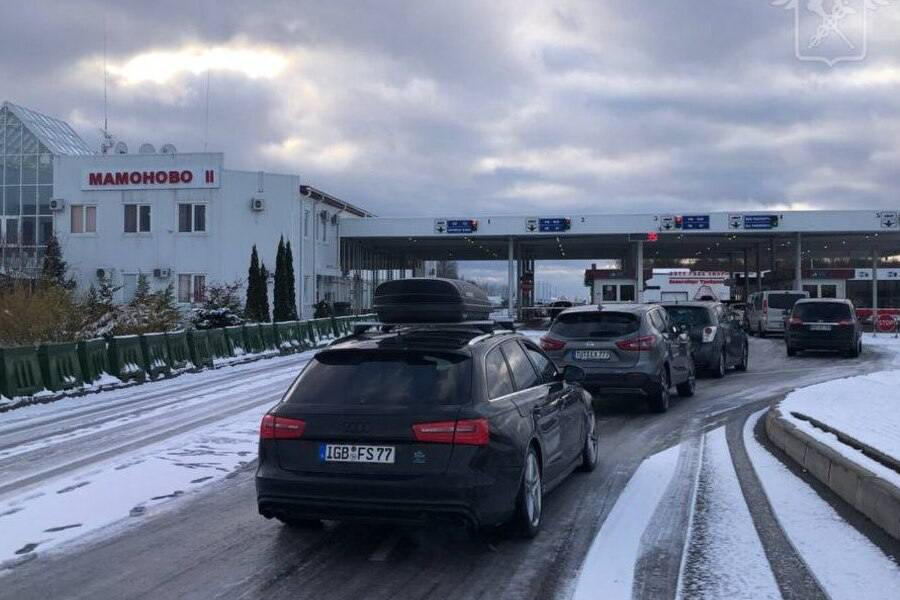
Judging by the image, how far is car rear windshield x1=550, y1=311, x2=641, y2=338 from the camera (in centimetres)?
1223

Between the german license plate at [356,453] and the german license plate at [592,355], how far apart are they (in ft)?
Result: 23.6

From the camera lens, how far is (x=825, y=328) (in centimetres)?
2341

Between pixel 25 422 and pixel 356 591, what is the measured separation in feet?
30.8

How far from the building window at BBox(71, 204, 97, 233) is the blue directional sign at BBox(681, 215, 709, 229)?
96.1 feet

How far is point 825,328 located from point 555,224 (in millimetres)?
21010

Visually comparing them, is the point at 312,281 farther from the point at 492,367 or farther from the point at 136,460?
the point at 492,367

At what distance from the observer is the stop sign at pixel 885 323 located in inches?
1412

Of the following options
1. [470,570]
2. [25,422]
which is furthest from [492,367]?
[25,422]

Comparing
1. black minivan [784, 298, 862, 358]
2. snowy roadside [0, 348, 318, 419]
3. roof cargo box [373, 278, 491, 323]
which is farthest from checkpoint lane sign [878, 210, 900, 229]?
roof cargo box [373, 278, 491, 323]

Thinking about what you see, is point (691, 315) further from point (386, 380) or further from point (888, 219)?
point (888, 219)

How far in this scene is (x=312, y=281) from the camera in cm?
4153

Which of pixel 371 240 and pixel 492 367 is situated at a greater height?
pixel 371 240

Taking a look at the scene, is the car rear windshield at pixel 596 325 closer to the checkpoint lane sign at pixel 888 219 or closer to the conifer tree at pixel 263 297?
the conifer tree at pixel 263 297

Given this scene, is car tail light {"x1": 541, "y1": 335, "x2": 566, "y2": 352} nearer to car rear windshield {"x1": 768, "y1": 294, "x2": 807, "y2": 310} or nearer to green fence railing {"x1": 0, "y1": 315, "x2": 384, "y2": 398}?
green fence railing {"x1": 0, "y1": 315, "x2": 384, "y2": 398}
